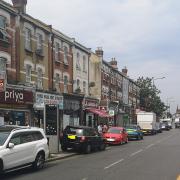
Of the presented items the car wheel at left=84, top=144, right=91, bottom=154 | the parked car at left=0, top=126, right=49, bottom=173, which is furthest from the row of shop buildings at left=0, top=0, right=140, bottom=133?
the parked car at left=0, top=126, right=49, bottom=173

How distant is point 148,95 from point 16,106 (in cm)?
6156

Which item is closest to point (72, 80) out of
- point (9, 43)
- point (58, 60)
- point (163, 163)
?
point (58, 60)

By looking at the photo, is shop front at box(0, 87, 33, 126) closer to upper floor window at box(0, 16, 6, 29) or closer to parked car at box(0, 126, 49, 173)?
upper floor window at box(0, 16, 6, 29)

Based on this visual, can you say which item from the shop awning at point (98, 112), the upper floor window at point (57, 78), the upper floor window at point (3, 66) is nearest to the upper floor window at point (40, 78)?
the upper floor window at point (57, 78)

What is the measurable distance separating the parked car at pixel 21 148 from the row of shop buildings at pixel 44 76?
145 inches

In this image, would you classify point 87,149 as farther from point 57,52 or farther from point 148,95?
point 148,95

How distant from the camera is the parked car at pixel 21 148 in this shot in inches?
615

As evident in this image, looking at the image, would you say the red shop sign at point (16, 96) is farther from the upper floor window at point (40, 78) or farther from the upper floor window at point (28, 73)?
the upper floor window at point (40, 78)

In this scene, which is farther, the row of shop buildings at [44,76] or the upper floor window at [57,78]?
the upper floor window at [57,78]

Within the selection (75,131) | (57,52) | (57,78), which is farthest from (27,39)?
(75,131)

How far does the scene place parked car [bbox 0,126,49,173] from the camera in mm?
15633

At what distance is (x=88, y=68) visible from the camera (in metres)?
50.8

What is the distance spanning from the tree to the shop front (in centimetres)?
5822

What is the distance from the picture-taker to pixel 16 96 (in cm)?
3203
